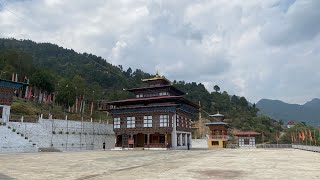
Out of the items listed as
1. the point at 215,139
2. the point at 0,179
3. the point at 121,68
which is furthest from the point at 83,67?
the point at 0,179

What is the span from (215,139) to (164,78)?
2107 centimetres

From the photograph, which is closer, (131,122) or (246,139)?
(131,122)

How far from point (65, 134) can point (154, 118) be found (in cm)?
1484

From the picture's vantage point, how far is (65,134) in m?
45.9

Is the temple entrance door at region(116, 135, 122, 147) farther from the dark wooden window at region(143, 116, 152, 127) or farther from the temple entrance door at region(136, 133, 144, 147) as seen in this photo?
the dark wooden window at region(143, 116, 152, 127)

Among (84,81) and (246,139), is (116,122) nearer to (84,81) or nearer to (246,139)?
(246,139)

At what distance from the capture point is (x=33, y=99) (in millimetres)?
77938

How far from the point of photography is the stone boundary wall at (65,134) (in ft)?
133

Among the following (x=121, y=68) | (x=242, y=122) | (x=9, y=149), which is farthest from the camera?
(x=121, y=68)

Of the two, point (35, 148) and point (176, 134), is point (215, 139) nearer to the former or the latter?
point (176, 134)

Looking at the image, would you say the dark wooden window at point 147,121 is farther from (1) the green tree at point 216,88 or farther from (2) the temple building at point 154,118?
(1) the green tree at point 216,88

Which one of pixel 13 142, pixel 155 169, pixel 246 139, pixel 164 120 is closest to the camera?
pixel 155 169

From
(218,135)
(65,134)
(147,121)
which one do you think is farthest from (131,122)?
(218,135)

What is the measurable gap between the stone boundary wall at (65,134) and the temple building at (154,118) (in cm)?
308
